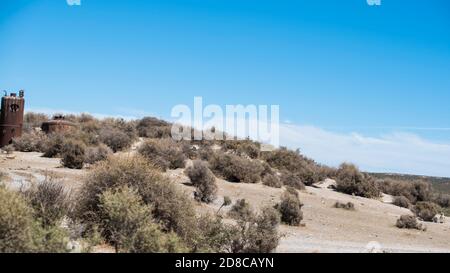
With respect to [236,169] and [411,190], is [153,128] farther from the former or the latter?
[411,190]

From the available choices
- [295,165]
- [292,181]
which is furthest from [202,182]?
[295,165]

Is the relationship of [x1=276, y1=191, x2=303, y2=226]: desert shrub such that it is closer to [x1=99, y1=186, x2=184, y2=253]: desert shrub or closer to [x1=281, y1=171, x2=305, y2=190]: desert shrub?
[x1=281, y1=171, x2=305, y2=190]: desert shrub

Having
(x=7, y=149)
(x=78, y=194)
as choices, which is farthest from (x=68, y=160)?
(x=78, y=194)

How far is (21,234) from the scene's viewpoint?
814 centimetres

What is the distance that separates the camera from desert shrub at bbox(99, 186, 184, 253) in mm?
9086

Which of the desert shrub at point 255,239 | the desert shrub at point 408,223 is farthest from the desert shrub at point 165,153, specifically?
the desert shrub at point 255,239

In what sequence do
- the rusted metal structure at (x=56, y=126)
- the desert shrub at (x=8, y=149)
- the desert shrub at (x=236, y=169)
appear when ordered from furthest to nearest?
the rusted metal structure at (x=56, y=126) < the desert shrub at (x=8, y=149) < the desert shrub at (x=236, y=169)

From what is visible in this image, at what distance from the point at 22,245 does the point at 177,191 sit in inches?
191

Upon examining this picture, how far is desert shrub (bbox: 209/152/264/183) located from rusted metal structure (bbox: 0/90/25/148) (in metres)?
13.2

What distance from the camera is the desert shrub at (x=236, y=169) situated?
30.0 metres

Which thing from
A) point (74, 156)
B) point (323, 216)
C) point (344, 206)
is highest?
point (74, 156)

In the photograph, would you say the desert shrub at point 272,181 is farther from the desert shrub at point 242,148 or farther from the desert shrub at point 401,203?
the desert shrub at point 401,203

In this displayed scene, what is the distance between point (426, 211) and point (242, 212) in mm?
16449

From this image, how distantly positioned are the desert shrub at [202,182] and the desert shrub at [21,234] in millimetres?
13753
